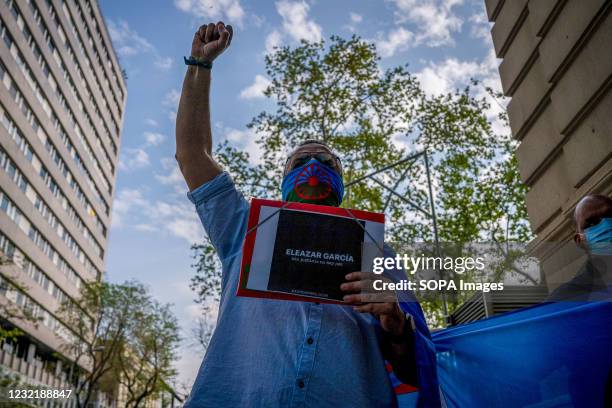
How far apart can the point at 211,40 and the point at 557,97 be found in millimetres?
4659

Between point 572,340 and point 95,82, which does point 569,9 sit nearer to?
point 572,340

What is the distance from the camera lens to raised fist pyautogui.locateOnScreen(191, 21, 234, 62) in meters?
2.75

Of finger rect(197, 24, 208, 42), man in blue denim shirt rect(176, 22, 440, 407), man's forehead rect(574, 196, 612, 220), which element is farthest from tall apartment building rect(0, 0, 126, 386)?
man's forehead rect(574, 196, 612, 220)

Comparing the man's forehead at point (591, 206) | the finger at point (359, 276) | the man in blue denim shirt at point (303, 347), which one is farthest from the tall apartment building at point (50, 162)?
the finger at point (359, 276)

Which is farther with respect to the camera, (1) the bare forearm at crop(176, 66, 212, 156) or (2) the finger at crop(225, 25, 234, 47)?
(2) the finger at crop(225, 25, 234, 47)

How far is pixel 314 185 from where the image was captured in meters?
2.57

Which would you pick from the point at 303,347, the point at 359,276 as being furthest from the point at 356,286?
the point at 303,347

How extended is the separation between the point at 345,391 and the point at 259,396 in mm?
302

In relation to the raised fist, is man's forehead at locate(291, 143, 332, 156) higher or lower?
lower

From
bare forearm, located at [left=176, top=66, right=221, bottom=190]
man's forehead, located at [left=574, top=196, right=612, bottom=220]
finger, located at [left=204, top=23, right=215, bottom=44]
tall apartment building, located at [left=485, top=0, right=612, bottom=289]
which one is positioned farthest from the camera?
tall apartment building, located at [left=485, top=0, right=612, bottom=289]

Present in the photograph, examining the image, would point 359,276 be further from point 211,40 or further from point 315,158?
point 211,40

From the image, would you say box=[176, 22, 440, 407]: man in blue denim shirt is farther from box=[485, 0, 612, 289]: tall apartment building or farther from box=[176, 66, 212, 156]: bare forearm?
box=[485, 0, 612, 289]: tall apartment building

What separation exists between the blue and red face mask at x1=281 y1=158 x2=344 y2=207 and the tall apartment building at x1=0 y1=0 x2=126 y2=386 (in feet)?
107

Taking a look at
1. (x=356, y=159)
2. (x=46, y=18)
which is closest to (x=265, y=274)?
(x=356, y=159)
